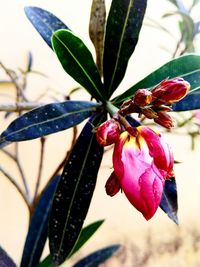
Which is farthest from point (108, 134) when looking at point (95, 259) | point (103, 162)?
point (103, 162)

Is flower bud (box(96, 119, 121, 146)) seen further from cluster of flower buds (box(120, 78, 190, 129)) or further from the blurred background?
the blurred background

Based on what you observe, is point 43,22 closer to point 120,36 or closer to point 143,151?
point 120,36

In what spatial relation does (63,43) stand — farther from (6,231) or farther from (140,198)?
(6,231)

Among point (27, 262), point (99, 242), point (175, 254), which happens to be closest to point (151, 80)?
point (27, 262)

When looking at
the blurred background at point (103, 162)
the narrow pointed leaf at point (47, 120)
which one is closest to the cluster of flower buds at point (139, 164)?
the narrow pointed leaf at point (47, 120)

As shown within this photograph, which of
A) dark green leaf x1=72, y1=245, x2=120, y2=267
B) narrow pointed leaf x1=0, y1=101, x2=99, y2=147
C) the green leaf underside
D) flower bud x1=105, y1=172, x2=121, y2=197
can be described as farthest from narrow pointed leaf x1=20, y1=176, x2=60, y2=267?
flower bud x1=105, y1=172, x2=121, y2=197

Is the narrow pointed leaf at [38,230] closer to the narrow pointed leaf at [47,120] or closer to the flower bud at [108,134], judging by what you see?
the narrow pointed leaf at [47,120]

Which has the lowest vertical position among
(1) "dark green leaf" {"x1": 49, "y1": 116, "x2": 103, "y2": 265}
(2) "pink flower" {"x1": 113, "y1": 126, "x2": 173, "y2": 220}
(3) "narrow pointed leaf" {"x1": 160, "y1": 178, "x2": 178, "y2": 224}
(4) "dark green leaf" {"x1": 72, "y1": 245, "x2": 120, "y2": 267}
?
(4) "dark green leaf" {"x1": 72, "y1": 245, "x2": 120, "y2": 267}

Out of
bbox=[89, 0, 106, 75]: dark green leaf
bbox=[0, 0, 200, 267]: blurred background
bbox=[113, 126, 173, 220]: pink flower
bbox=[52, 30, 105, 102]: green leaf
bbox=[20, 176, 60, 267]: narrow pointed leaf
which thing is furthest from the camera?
bbox=[0, 0, 200, 267]: blurred background
